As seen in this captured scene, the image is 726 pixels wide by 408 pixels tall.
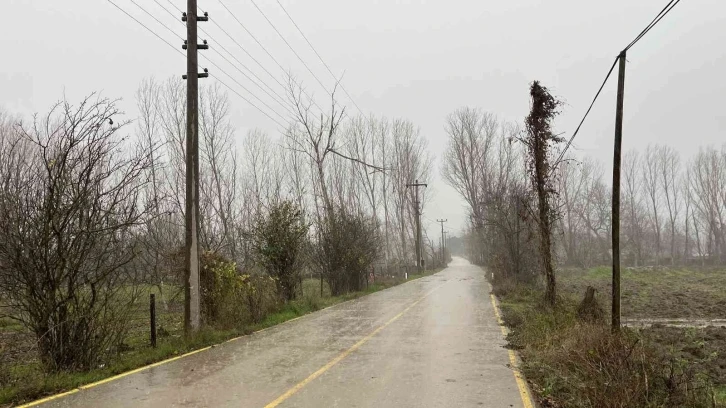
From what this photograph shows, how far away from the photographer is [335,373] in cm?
793

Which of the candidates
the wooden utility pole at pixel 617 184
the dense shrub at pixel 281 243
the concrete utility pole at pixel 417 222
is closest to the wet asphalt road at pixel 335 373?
the wooden utility pole at pixel 617 184

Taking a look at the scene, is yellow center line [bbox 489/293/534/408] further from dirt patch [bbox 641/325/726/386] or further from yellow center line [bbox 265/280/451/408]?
yellow center line [bbox 265/280/451/408]

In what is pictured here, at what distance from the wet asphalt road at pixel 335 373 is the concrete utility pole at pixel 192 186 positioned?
1.37 meters

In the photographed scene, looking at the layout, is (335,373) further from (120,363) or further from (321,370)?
(120,363)

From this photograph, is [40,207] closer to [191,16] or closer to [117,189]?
[117,189]

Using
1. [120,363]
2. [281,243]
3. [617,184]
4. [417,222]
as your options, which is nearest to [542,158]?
[617,184]

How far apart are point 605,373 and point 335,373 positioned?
3.95m

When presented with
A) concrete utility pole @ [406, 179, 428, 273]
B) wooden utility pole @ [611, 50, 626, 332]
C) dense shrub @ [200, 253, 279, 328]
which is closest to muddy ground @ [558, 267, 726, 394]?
wooden utility pole @ [611, 50, 626, 332]

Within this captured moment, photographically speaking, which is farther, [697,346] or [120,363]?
[697,346]

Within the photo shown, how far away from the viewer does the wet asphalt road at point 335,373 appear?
6.42m

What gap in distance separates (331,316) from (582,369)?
33.3 ft

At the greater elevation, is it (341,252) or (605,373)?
(341,252)

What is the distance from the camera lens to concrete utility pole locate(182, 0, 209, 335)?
11391 mm

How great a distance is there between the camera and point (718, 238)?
62188 mm
